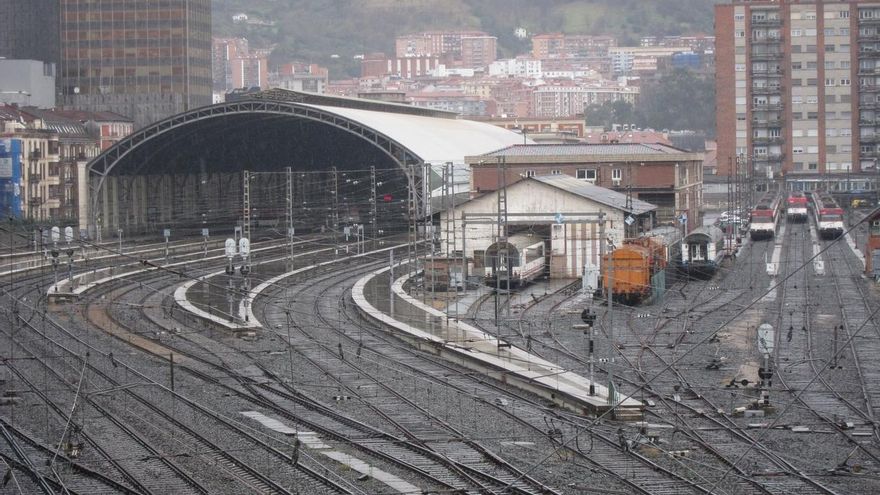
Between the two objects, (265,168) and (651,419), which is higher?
(265,168)

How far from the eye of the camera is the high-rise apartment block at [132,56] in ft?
291

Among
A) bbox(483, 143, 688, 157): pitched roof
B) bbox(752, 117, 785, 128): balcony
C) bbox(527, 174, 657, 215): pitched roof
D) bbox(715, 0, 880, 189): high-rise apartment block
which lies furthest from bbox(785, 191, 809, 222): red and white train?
bbox(527, 174, 657, 215): pitched roof

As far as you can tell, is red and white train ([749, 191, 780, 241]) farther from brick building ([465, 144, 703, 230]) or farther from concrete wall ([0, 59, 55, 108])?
concrete wall ([0, 59, 55, 108])

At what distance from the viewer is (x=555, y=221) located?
42.2 meters

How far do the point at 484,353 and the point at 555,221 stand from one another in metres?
15.4

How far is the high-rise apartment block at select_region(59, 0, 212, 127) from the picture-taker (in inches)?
3487

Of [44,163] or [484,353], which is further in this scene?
[44,163]

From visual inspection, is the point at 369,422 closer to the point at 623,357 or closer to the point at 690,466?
the point at 690,466

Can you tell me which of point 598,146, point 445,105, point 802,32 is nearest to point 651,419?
point 598,146

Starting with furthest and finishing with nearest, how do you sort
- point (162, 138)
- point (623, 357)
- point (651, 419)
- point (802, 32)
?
point (802, 32)
point (162, 138)
point (623, 357)
point (651, 419)

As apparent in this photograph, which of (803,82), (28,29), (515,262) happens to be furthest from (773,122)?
(515,262)

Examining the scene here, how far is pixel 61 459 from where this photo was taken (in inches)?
707

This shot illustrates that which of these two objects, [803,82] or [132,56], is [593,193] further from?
[132,56]

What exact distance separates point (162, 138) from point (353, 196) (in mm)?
11101
